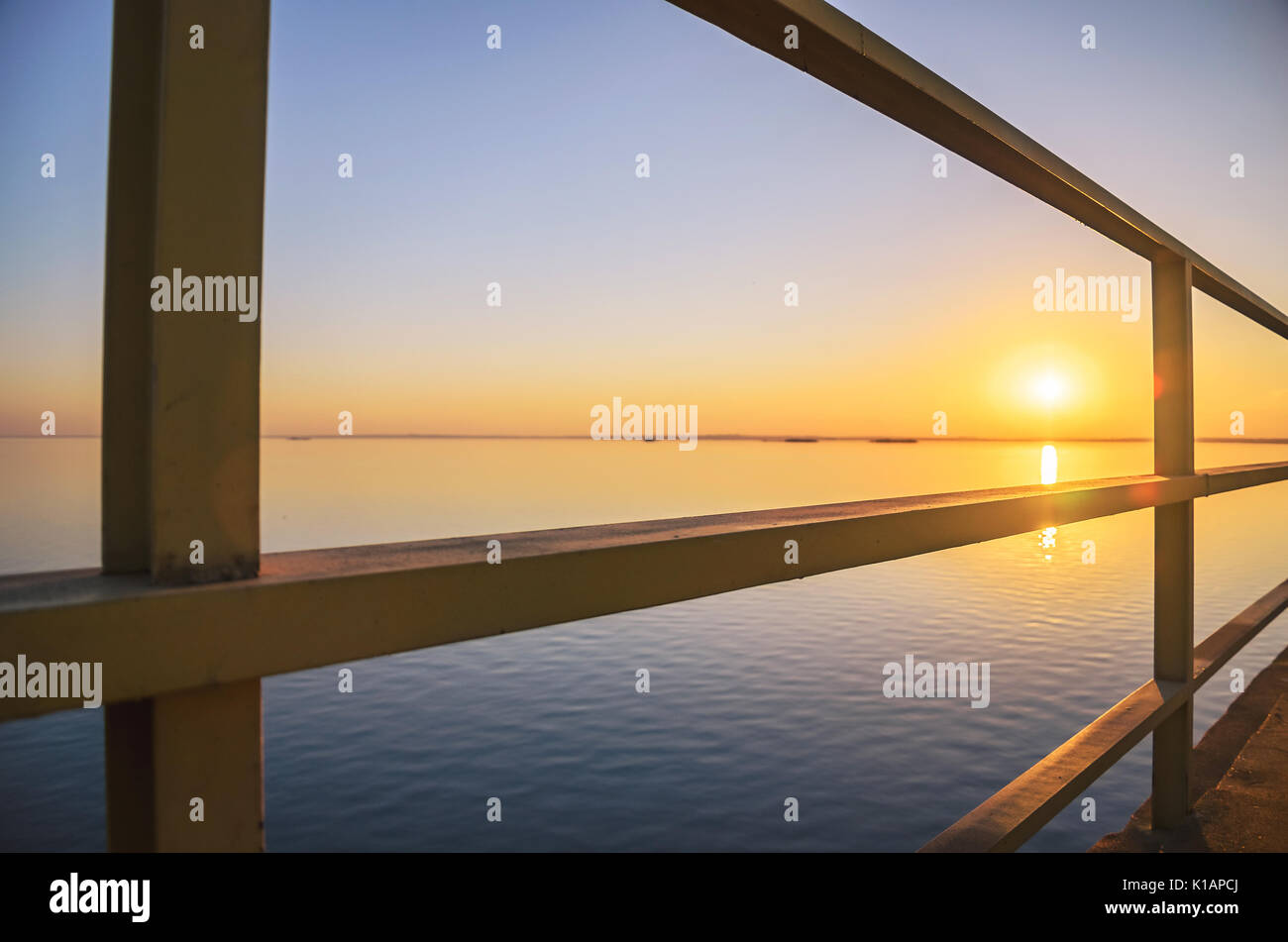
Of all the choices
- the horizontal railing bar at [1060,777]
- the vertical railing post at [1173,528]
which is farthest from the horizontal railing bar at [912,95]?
the horizontal railing bar at [1060,777]

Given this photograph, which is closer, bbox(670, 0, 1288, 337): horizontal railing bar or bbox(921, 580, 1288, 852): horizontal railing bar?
bbox(670, 0, 1288, 337): horizontal railing bar

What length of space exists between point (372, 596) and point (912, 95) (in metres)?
1.30

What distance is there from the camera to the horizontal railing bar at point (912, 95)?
1.14 meters

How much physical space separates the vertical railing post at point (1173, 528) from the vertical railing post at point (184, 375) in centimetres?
302

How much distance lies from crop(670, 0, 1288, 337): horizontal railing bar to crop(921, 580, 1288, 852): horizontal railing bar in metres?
1.42

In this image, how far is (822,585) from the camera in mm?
20766

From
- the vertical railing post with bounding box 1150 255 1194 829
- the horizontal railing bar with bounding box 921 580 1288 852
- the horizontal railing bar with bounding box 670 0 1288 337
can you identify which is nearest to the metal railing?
the horizontal railing bar with bounding box 670 0 1288 337

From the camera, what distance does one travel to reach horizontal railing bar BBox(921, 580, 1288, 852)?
65.8 inches

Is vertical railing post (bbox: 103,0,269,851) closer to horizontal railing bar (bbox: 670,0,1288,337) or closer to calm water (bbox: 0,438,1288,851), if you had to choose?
calm water (bbox: 0,438,1288,851)

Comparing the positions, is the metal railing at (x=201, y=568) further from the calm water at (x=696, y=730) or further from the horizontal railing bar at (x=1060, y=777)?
the horizontal railing bar at (x=1060, y=777)

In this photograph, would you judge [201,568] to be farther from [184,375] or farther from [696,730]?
[696,730]

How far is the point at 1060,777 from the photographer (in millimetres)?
1947

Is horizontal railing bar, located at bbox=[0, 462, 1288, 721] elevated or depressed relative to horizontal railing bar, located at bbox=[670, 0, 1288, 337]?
depressed
